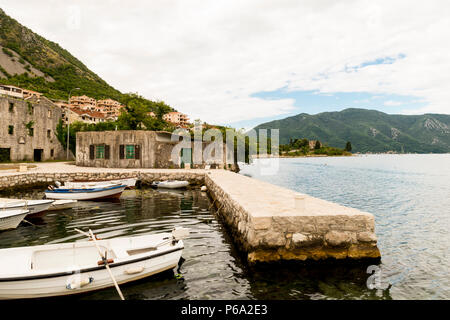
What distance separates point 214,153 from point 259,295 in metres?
30.0

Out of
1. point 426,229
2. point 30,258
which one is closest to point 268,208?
point 30,258

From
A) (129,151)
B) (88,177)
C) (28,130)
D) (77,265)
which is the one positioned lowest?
(77,265)

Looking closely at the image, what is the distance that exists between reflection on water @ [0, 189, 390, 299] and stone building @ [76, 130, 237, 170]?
630 inches

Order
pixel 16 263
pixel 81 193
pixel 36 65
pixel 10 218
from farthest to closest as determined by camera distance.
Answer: pixel 36 65, pixel 81 193, pixel 10 218, pixel 16 263

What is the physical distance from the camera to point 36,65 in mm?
126500

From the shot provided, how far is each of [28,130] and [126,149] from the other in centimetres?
2124

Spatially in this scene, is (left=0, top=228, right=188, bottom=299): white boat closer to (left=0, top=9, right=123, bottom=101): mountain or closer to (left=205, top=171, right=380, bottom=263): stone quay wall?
(left=205, top=171, right=380, bottom=263): stone quay wall

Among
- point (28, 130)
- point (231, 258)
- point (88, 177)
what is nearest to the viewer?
point (231, 258)

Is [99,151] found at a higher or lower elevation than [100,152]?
higher

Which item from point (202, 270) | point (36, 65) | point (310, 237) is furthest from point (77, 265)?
point (36, 65)

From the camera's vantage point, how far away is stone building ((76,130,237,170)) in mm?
30531

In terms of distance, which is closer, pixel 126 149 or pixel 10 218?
pixel 10 218

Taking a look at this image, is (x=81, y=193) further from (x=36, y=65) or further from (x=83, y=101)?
(x=36, y=65)

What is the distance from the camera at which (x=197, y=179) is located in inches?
1057
